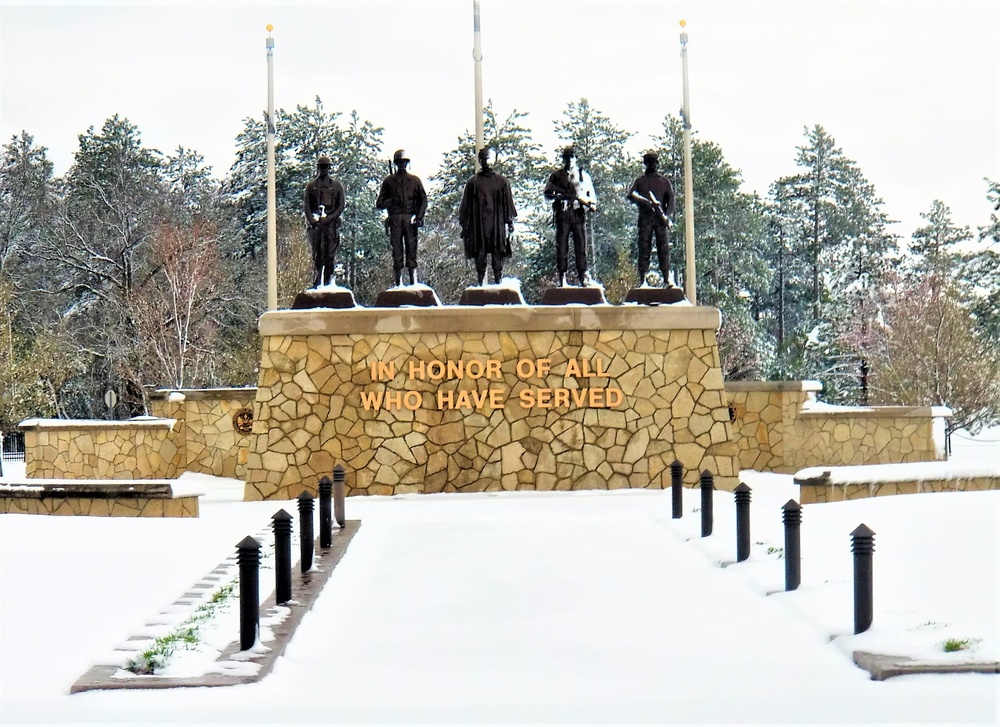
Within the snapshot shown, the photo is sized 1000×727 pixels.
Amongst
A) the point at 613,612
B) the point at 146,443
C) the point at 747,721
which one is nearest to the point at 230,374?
the point at 146,443

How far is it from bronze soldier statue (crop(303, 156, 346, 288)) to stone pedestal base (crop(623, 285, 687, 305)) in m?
4.70

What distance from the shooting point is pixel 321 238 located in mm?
21516

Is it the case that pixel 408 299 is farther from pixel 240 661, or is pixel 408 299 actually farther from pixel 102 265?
pixel 102 265

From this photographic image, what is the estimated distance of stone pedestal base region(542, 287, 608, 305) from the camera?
70.4 feet

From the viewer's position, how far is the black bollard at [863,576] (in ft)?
28.2

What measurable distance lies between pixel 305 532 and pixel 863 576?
5.39 meters

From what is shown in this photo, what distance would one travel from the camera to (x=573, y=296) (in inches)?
846

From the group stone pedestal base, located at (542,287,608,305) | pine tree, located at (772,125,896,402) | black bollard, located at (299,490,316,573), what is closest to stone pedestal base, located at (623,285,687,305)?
stone pedestal base, located at (542,287,608,305)

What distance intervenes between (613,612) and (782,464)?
1700 cm

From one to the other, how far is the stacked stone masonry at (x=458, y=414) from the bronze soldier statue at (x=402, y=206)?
1.30m

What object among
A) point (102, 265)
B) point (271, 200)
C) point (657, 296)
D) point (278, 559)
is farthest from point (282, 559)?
point (102, 265)

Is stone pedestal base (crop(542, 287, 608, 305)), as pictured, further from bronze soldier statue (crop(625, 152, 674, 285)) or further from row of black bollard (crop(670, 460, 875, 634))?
row of black bollard (crop(670, 460, 875, 634))

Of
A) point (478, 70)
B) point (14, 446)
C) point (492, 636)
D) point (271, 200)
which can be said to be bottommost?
point (14, 446)

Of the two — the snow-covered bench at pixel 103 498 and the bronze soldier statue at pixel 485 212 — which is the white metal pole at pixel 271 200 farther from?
the snow-covered bench at pixel 103 498
